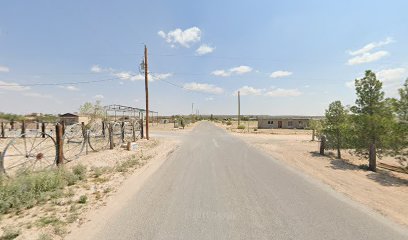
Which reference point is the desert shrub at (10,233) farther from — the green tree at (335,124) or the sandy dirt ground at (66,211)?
the green tree at (335,124)

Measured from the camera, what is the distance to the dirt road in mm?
4348

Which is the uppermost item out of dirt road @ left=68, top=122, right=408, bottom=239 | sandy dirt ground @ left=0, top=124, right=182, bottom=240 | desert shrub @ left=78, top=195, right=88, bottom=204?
desert shrub @ left=78, top=195, right=88, bottom=204

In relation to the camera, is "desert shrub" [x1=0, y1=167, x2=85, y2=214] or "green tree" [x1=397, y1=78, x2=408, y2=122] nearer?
"desert shrub" [x1=0, y1=167, x2=85, y2=214]

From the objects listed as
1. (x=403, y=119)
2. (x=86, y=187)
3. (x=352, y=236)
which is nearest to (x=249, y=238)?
(x=352, y=236)

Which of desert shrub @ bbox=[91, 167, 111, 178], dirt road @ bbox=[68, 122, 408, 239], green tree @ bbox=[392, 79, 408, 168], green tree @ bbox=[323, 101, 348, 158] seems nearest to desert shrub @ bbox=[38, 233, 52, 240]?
dirt road @ bbox=[68, 122, 408, 239]

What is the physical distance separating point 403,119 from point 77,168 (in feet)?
47.0

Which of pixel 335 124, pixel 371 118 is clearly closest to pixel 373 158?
pixel 371 118

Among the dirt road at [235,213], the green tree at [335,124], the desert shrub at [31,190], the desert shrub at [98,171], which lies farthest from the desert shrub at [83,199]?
the green tree at [335,124]

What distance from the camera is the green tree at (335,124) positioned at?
604 inches

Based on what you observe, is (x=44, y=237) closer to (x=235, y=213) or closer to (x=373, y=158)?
(x=235, y=213)

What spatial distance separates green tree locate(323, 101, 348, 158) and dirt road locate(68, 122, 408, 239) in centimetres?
883

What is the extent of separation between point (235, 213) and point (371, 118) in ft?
32.9

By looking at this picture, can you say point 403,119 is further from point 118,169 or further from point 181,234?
point 118,169

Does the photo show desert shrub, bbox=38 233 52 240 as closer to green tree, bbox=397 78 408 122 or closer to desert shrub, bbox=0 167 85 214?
desert shrub, bbox=0 167 85 214
